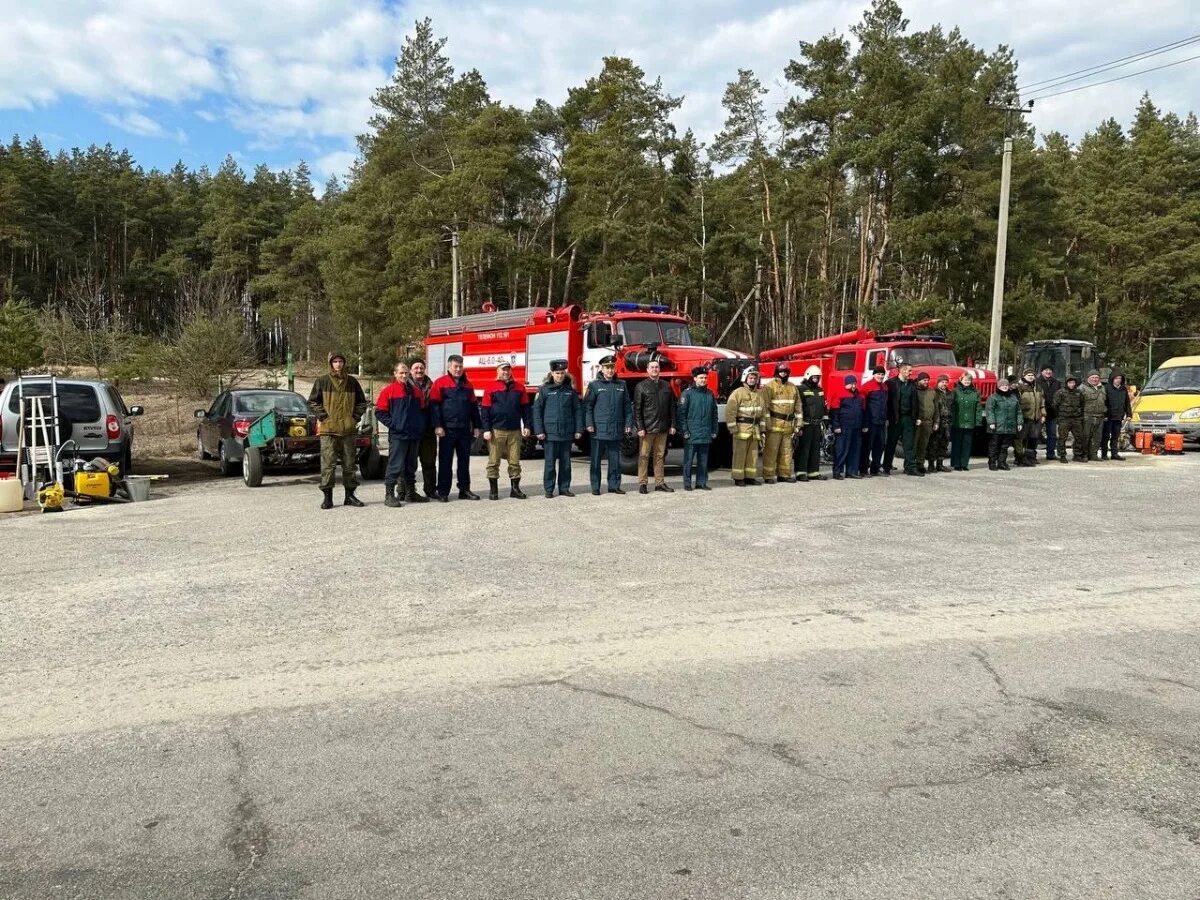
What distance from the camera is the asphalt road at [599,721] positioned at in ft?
9.90

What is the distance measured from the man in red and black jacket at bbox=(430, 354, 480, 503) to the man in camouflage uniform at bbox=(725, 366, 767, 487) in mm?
4022

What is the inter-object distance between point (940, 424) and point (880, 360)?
11.6ft

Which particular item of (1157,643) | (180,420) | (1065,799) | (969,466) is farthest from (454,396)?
(180,420)

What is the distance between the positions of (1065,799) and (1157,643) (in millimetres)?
2518

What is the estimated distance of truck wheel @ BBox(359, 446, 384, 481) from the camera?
14219 mm

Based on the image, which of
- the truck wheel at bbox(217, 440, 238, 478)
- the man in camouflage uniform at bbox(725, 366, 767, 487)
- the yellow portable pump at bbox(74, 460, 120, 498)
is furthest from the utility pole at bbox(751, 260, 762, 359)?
the yellow portable pump at bbox(74, 460, 120, 498)

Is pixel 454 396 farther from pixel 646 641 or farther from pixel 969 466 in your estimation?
pixel 969 466

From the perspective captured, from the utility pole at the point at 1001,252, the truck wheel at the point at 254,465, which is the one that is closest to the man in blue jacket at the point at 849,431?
the truck wheel at the point at 254,465

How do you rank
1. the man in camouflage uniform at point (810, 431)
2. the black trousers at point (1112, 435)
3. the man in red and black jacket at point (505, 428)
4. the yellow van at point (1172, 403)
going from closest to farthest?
the man in red and black jacket at point (505, 428) < the man in camouflage uniform at point (810, 431) < the black trousers at point (1112, 435) < the yellow van at point (1172, 403)

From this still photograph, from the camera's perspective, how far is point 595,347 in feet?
55.7

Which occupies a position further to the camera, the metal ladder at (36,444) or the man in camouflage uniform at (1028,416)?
the man in camouflage uniform at (1028,416)

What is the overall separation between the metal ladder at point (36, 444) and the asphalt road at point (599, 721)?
4046 millimetres

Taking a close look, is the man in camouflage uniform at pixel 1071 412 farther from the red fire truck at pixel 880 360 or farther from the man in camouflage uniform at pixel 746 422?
the man in camouflage uniform at pixel 746 422

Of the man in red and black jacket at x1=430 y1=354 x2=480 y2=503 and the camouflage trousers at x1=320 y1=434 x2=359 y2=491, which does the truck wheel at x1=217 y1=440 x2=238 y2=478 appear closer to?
the camouflage trousers at x1=320 y1=434 x2=359 y2=491
